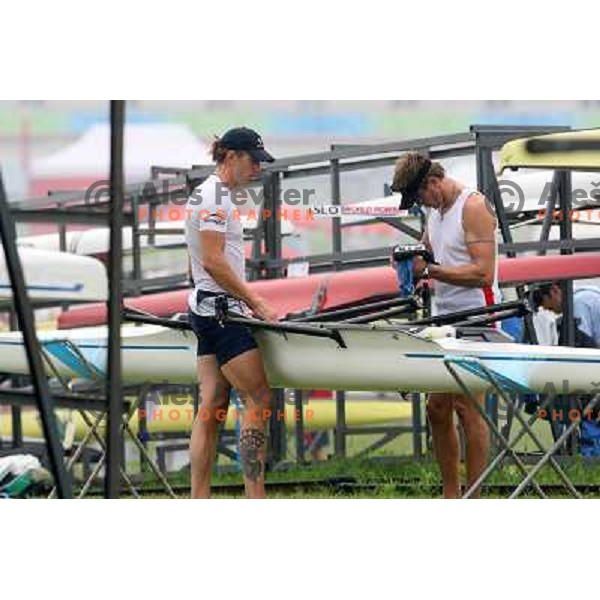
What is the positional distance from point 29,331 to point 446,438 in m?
4.25

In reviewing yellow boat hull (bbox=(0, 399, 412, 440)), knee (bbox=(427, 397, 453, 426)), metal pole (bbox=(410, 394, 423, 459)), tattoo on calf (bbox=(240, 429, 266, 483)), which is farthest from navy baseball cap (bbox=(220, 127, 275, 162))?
yellow boat hull (bbox=(0, 399, 412, 440))

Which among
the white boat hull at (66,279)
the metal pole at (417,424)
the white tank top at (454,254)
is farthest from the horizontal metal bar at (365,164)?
the white boat hull at (66,279)

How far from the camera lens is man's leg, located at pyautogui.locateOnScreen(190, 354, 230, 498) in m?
7.35

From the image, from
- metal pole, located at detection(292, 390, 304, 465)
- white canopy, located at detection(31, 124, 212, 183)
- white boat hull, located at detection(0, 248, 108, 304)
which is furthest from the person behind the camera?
white canopy, located at detection(31, 124, 212, 183)

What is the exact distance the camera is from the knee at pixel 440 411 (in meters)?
7.60

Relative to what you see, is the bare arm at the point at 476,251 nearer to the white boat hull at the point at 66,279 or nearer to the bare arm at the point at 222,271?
the bare arm at the point at 222,271

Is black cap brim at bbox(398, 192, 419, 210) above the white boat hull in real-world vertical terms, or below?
above

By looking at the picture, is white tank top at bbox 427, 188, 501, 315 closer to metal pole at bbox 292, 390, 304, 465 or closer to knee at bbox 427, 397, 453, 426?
knee at bbox 427, 397, 453, 426

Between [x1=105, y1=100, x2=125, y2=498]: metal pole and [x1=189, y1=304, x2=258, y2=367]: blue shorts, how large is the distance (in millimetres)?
3602

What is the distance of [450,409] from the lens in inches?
299

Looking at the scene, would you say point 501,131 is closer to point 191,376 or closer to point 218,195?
Result: point 191,376
